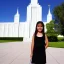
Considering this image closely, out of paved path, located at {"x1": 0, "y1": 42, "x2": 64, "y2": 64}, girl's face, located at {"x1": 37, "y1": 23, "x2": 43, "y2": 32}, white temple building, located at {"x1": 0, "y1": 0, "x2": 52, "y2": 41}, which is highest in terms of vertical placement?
white temple building, located at {"x1": 0, "y1": 0, "x2": 52, "y2": 41}

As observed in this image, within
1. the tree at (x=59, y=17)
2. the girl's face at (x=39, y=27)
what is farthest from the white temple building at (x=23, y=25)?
the girl's face at (x=39, y=27)

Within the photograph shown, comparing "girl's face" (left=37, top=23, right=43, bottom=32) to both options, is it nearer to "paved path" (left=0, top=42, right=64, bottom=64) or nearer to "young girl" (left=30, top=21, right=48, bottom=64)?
"young girl" (left=30, top=21, right=48, bottom=64)

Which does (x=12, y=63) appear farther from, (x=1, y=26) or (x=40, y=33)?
(x=1, y=26)

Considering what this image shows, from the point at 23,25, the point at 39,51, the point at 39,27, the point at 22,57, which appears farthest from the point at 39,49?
the point at 23,25

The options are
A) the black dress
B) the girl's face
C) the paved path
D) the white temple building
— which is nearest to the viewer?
the black dress

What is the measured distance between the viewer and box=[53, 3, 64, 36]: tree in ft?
164

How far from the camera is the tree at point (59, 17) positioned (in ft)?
164

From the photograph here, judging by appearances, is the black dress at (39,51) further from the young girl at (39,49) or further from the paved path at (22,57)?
the paved path at (22,57)

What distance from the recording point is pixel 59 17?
50.8 meters

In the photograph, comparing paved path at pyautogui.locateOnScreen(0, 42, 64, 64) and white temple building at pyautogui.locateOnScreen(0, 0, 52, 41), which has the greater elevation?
white temple building at pyautogui.locateOnScreen(0, 0, 52, 41)

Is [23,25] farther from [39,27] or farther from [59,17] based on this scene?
[39,27]

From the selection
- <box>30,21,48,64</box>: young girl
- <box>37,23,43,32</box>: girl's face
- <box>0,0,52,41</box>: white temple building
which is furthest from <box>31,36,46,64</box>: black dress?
<box>0,0,52,41</box>: white temple building

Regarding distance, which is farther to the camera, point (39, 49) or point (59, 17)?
point (59, 17)

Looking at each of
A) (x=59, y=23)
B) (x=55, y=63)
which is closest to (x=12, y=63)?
(x=55, y=63)
